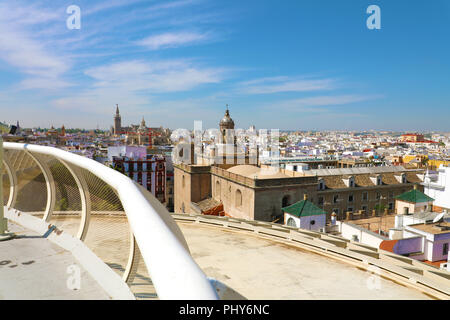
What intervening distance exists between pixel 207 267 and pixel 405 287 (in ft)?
16.6

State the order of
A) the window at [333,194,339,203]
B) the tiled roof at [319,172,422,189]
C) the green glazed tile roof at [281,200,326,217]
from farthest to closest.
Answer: the tiled roof at [319,172,422,189], the window at [333,194,339,203], the green glazed tile roof at [281,200,326,217]

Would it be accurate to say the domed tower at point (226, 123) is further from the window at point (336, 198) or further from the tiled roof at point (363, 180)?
the window at point (336, 198)

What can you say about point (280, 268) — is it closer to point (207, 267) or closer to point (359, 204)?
point (207, 267)

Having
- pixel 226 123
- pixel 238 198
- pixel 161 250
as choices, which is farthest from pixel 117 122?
pixel 161 250

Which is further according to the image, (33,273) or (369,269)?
(369,269)

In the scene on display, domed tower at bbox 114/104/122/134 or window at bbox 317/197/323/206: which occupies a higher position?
domed tower at bbox 114/104/122/134

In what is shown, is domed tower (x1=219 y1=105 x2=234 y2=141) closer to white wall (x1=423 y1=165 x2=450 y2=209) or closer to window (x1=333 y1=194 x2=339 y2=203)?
window (x1=333 y1=194 x2=339 y2=203)

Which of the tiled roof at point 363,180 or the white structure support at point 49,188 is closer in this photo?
the white structure support at point 49,188

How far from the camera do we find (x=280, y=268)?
8.53 metres

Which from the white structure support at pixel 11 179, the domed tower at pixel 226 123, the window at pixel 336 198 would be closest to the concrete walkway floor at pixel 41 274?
the white structure support at pixel 11 179

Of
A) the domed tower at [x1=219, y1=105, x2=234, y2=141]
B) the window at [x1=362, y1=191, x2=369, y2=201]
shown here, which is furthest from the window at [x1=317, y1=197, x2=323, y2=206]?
the domed tower at [x1=219, y1=105, x2=234, y2=141]

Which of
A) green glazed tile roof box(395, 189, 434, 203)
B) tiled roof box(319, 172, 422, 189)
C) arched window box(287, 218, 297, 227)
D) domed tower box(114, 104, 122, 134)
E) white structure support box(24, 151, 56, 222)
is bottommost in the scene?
arched window box(287, 218, 297, 227)
